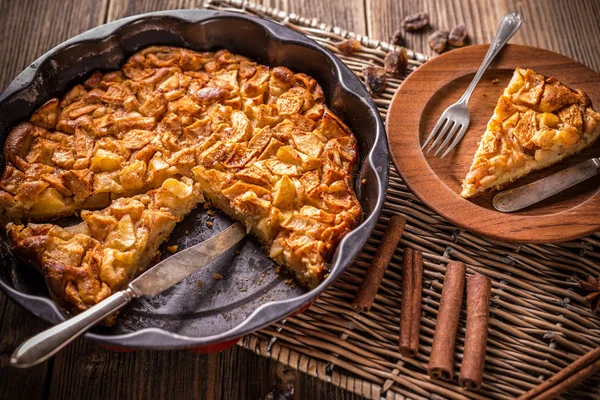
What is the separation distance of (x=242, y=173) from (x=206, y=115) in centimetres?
Answer: 44

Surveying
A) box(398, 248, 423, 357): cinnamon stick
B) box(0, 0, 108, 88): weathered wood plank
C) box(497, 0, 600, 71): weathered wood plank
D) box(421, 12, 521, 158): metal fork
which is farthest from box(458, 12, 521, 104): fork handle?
box(0, 0, 108, 88): weathered wood plank

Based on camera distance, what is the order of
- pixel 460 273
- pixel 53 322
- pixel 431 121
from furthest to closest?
pixel 431 121 → pixel 460 273 → pixel 53 322

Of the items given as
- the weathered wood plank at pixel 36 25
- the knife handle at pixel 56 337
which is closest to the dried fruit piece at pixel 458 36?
the weathered wood plank at pixel 36 25

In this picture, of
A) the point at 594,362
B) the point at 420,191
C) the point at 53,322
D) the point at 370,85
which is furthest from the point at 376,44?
the point at 53,322

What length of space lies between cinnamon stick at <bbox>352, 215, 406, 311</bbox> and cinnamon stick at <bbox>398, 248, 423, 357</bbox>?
9 centimetres

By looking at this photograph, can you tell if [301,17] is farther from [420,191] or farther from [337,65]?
[420,191]

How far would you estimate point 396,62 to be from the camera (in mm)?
3533

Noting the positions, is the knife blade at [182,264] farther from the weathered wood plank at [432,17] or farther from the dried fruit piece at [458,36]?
the dried fruit piece at [458,36]

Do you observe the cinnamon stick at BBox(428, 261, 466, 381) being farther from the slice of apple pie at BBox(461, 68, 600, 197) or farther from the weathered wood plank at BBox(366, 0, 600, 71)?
the weathered wood plank at BBox(366, 0, 600, 71)

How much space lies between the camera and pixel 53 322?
226cm

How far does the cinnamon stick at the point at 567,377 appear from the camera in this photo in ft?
8.23

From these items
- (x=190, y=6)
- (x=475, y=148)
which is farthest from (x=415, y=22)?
(x=190, y=6)

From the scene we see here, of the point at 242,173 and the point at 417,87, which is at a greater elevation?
the point at 417,87

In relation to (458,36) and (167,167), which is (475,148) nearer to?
(458,36)
